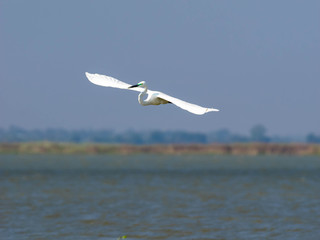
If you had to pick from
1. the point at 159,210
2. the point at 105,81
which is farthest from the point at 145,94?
the point at 159,210

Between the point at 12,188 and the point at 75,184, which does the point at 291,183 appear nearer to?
the point at 75,184

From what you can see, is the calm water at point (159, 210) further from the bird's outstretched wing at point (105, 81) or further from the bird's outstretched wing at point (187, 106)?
the bird's outstretched wing at point (187, 106)

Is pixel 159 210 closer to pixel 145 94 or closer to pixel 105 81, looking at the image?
pixel 105 81

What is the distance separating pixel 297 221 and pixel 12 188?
79.2 feet

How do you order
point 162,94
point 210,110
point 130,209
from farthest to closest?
1. point 130,209
2. point 162,94
3. point 210,110

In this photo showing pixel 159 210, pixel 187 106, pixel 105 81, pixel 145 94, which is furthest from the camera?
pixel 159 210

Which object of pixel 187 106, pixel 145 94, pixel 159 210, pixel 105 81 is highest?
pixel 105 81

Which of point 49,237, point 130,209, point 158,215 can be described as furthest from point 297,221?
point 49,237

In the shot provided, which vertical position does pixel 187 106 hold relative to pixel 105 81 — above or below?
below

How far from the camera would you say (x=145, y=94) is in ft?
56.0

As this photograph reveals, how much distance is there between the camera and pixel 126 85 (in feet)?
60.0

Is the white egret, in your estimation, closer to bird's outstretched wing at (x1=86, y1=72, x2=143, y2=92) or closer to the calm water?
bird's outstretched wing at (x1=86, y1=72, x2=143, y2=92)

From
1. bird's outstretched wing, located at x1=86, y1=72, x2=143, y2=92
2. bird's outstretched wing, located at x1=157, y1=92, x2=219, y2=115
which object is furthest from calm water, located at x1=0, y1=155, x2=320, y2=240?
bird's outstretched wing, located at x1=157, y1=92, x2=219, y2=115

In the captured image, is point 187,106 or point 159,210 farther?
point 159,210
